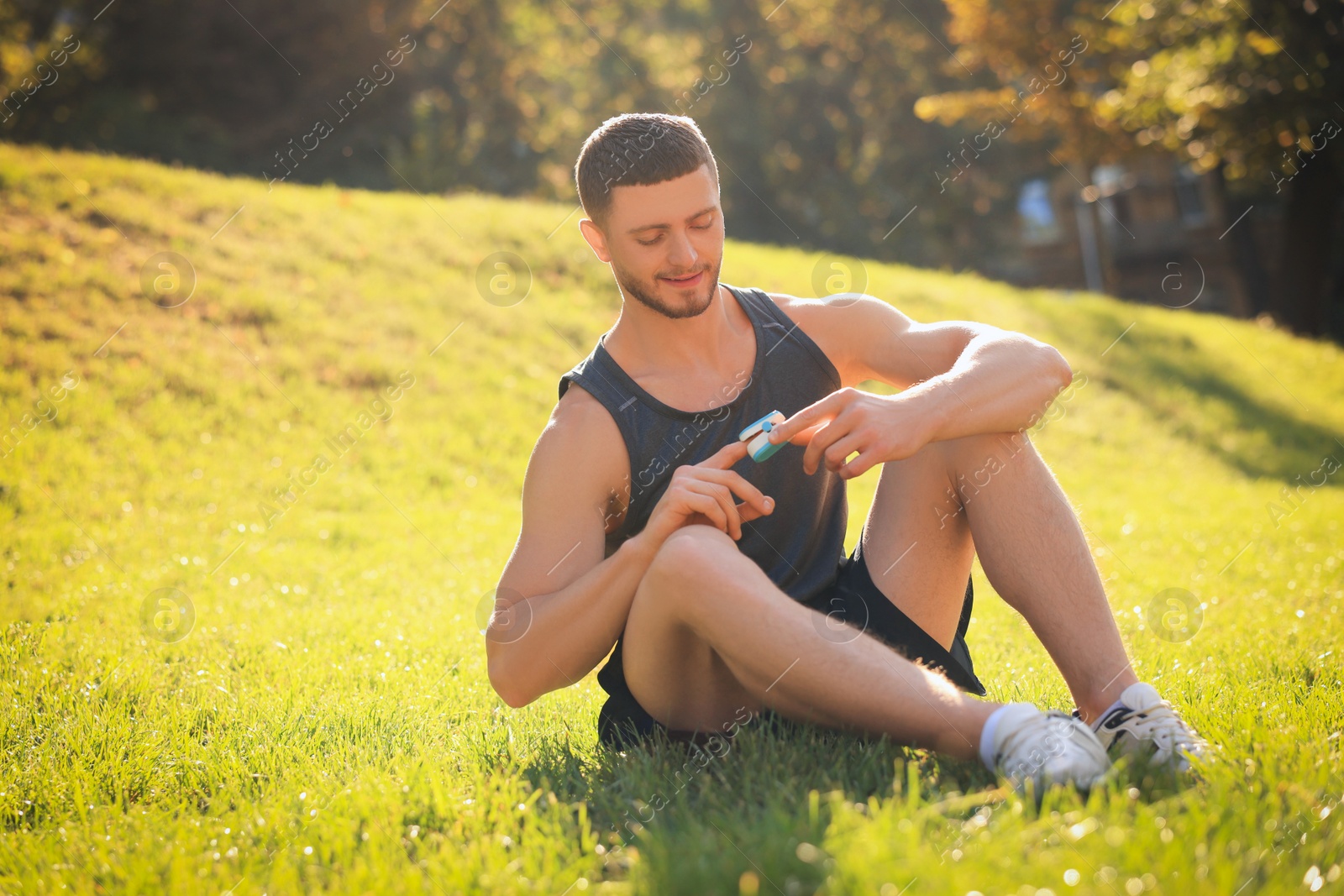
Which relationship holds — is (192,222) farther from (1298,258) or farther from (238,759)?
(1298,258)

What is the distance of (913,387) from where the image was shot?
2.72 meters

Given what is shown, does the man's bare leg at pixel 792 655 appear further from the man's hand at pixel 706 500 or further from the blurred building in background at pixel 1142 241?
the blurred building in background at pixel 1142 241

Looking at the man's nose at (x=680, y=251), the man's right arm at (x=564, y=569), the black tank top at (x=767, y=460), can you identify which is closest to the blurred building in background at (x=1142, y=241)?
the black tank top at (x=767, y=460)

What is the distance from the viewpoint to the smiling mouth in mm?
2973

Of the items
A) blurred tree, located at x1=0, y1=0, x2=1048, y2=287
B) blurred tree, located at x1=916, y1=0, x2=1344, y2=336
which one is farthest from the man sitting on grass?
blurred tree, located at x1=0, y1=0, x2=1048, y2=287

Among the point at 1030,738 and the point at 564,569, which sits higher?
the point at 564,569

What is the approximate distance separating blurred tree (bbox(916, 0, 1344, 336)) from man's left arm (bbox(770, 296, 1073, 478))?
11567mm

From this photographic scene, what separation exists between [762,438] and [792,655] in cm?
57

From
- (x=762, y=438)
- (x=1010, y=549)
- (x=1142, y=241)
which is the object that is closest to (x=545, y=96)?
(x=1142, y=241)

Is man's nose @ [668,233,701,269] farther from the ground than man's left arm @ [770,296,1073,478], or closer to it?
farther from the ground

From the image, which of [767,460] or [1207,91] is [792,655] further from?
[1207,91]

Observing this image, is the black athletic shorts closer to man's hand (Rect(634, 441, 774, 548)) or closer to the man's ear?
man's hand (Rect(634, 441, 774, 548))

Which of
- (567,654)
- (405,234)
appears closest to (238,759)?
(567,654)

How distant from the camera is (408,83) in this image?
69.3 ft
